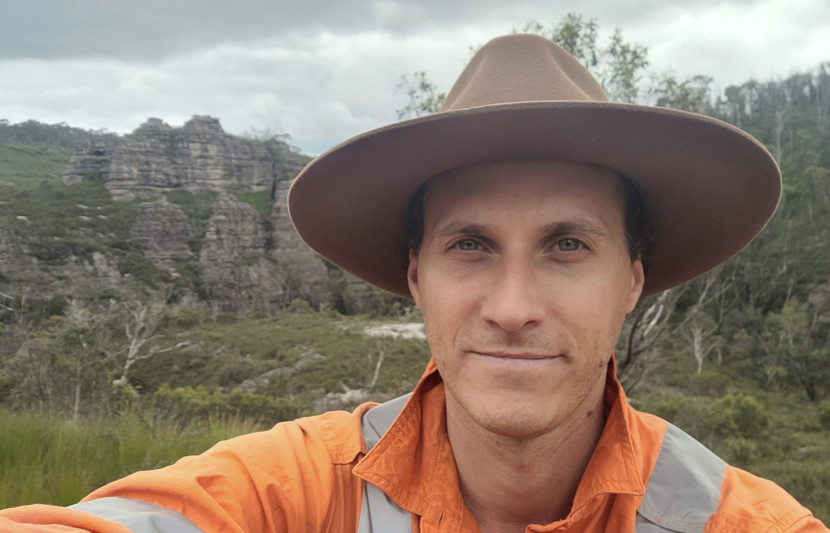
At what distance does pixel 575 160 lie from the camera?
151 centimetres

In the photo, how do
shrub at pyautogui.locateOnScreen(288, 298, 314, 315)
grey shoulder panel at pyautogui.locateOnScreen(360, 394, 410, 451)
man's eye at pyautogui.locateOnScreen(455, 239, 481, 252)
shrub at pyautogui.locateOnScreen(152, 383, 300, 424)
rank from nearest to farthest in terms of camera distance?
1. man's eye at pyautogui.locateOnScreen(455, 239, 481, 252)
2. grey shoulder panel at pyautogui.locateOnScreen(360, 394, 410, 451)
3. shrub at pyautogui.locateOnScreen(152, 383, 300, 424)
4. shrub at pyautogui.locateOnScreen(288, 298, 314, 315)

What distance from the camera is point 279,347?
27250 mm

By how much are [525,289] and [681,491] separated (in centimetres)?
67

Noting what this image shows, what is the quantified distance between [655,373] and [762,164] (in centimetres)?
2299

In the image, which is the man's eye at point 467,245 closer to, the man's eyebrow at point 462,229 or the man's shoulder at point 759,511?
the man's eyebrow at point 462,229

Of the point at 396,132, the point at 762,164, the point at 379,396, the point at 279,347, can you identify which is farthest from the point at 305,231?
the point at 279,347

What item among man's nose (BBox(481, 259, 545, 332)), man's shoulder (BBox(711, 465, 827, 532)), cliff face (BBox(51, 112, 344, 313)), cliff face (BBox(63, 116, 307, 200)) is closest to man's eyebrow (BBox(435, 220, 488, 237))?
man's nose (BBox(481, 259, 545, 332))

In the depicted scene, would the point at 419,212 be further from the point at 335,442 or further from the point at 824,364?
the point at 824,364

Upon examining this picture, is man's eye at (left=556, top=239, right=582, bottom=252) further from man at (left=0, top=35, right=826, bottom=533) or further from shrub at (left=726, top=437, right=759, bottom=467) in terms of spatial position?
shrub at (left=726, top=437, right=759, bottom=467)

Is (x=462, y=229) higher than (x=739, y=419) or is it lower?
higher

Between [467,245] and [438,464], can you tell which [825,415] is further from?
[467,245]

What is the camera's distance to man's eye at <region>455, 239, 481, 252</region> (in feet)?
5.00

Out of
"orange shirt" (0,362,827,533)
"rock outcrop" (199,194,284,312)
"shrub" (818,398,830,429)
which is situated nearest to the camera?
"orange shirt" (0,362,827,533)

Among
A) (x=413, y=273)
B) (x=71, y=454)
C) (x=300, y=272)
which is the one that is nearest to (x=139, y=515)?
(x=413, y=273)
